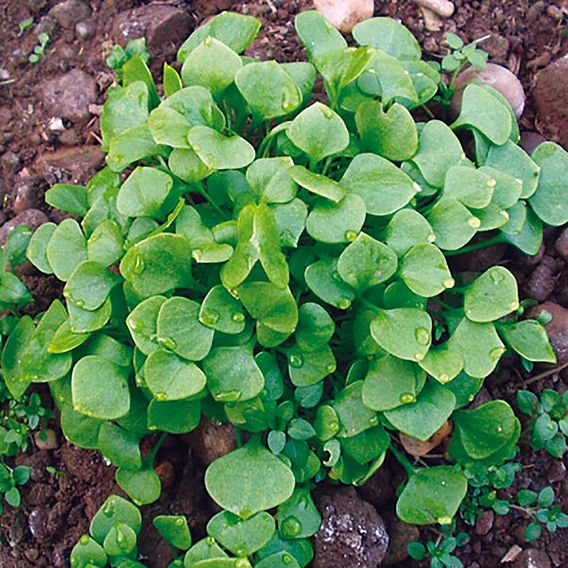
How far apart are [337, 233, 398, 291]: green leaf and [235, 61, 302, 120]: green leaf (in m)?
0.34

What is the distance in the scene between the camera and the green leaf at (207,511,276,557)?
1.44m

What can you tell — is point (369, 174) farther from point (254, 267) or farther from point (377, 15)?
point (377, 15)

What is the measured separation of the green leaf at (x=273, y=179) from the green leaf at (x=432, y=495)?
2.03ft

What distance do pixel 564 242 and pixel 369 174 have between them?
53 cm

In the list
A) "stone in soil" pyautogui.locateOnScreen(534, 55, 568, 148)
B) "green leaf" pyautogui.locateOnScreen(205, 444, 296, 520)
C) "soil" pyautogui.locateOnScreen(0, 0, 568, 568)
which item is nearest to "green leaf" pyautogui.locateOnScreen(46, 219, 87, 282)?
"soil" pyautogui.locateOnScreen(0, 0, 568, 568)

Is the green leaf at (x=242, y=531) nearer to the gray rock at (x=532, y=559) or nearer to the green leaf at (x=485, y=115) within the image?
the gray rock at (x=532, y=559)

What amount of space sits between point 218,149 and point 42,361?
0.54 metres

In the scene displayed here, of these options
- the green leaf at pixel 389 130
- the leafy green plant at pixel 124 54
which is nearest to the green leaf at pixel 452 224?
the green leaf at pixel 389 130

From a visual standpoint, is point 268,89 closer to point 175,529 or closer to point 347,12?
point 347,12

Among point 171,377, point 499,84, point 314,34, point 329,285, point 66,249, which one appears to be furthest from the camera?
point 499,84

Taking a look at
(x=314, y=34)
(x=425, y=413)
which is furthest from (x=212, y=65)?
(x=425, y=413)

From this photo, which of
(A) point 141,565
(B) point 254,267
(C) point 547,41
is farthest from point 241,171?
(C) point 547,41

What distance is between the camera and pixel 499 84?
1859mm

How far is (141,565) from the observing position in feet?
4.93
